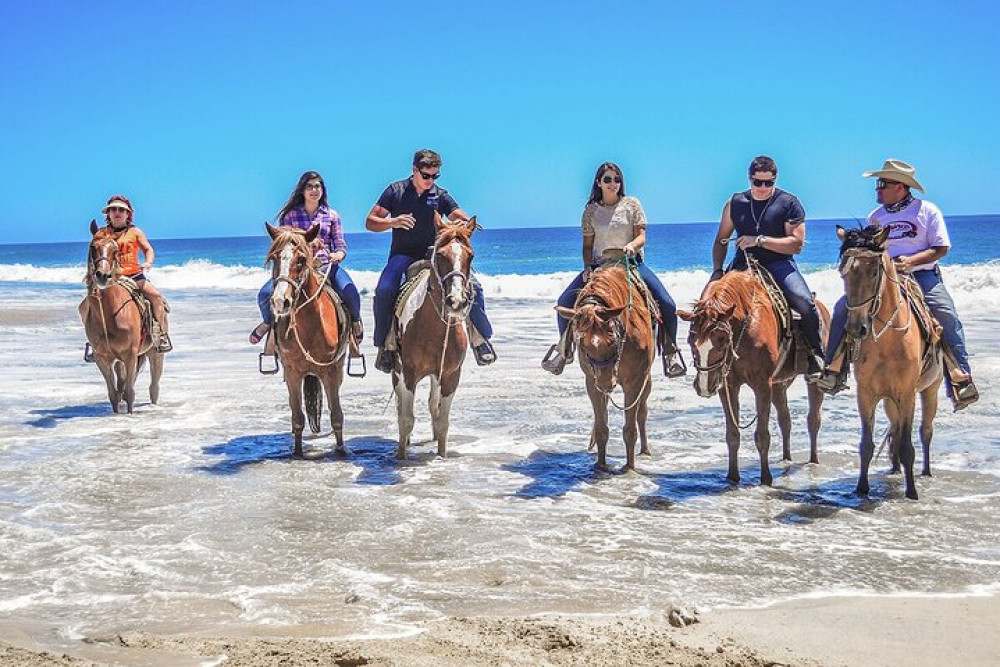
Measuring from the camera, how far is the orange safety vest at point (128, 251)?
12.5 metres

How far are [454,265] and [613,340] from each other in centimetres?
143

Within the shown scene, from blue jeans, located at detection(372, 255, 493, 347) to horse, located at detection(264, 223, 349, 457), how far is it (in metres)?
0.52

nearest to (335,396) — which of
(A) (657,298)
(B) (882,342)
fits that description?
(A) (657,298)

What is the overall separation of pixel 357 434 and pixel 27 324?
18153mm

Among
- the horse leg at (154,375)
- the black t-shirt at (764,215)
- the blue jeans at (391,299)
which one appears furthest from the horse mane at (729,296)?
the horse leg at (154,375)

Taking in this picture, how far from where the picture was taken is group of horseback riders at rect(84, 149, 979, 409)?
836cm

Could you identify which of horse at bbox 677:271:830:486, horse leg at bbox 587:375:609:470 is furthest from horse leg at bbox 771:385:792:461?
horse leg at bbox 587:375:609:470

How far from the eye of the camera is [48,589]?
5.94m

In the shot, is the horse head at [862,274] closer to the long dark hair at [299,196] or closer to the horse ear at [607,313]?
the horse ear at [607,313]

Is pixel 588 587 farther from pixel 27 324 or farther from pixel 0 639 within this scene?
pixel 27 324

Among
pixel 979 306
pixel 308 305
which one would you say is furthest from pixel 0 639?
pixel 979 306

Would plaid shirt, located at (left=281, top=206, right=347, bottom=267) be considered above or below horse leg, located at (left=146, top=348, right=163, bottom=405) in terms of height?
above

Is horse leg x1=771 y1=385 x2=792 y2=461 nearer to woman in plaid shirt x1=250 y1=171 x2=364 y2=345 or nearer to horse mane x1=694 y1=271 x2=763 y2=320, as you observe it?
horse mane x1=694 y1=271 x2=763 y2=320

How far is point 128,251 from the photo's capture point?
495 inches
